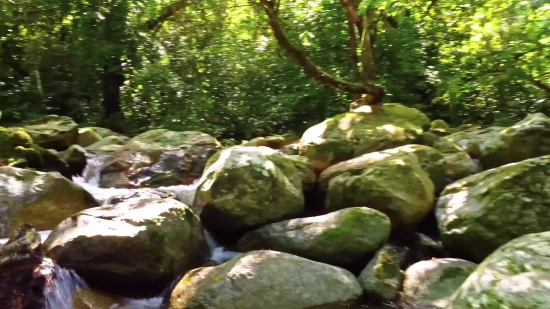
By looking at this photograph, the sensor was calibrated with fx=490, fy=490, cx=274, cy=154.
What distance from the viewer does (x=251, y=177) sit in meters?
5.04

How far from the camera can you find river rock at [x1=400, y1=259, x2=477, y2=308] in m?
4.01

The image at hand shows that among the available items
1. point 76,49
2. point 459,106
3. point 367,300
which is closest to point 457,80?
point 459,106

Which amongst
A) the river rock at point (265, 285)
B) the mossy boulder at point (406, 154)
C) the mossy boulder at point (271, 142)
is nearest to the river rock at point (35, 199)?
the river rock at point (265, 285)

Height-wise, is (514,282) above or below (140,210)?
above

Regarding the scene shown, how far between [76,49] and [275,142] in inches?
196

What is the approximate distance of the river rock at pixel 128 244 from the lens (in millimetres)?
3957

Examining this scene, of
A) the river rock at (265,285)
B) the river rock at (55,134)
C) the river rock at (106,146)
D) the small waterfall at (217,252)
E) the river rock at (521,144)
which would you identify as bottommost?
the river rock at (106,146)

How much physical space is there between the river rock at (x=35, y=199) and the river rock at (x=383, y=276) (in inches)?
124

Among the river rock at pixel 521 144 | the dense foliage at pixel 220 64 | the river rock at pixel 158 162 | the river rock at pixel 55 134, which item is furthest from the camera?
the dense foliage at pixel 220 64

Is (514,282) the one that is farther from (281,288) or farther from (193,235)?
(193,235)

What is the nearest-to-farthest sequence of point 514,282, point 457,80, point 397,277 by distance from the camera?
point 514,282 → point 397,277 → point 457,80

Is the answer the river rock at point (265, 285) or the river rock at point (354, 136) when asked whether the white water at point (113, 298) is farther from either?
the river rock at point (354, 136)

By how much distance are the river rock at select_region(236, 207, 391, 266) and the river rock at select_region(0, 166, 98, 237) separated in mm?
2256

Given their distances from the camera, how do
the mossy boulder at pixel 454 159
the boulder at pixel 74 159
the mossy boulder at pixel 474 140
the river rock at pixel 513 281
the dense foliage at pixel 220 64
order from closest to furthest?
the river rock at pixel 513 281, the mossy boulder at pixel 454 159, the mossy boulder at pixel 474 140, the boulder at pixel 74 159, the dense foliage at pixel 220 64
